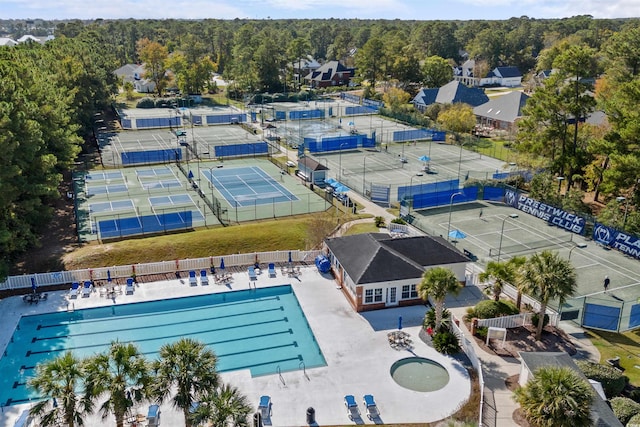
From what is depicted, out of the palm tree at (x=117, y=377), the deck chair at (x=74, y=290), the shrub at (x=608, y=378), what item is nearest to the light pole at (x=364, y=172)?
the deck chair at (x=74, y=290)

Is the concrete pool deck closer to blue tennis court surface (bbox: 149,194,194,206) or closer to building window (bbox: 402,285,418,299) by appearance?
building window (bbox: 402,285,418,299)

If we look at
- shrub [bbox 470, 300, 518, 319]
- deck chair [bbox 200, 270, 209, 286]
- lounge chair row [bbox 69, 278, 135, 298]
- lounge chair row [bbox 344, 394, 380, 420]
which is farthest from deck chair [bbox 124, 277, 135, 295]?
shrub [bbox 470, 300, 518, 319]

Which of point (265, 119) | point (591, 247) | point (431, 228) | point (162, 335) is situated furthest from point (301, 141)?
point (162, 335)

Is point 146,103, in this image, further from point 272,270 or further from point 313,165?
point 272,270

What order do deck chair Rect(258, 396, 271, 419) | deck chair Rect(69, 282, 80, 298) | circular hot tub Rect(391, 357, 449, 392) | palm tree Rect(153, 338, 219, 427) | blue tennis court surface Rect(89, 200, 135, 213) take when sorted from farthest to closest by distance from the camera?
blue tennis court surface Rect(89, 200, 135, 213) < deck chair Rect(69, 282, 80, 298) < circular hot tub Rect(391, 357, 449, 392) < deck chair Rect(258, 396, 271, 419) < palm tree Rect(153, 338, 219, 427)

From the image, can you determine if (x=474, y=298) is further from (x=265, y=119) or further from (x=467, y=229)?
(x=265, y=119)

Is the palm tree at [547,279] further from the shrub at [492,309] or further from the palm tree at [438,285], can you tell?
the palm tree at [438,285]

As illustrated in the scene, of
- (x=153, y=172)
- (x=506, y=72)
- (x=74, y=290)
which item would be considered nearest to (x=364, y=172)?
(x=153, y=172)
